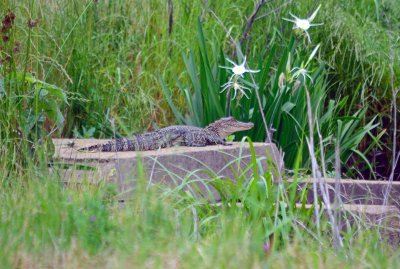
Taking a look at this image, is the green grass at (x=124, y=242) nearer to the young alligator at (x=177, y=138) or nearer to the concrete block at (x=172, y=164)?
the concrete block at (x=172, y=164)

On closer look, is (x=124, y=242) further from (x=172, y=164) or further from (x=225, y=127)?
(x=225, y=127)

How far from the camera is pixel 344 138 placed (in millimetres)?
7668

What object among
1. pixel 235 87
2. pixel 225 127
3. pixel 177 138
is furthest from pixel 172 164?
pixel 235 87

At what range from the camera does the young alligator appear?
19.7ft

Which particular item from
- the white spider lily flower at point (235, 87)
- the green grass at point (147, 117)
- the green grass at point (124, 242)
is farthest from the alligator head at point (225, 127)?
the green grass at point (124, 242)

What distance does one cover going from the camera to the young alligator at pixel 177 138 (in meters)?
6.00

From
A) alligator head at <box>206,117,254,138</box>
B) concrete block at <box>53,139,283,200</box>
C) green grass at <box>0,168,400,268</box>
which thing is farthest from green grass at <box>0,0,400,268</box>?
alligator head at <box>206,117,254,138</box>

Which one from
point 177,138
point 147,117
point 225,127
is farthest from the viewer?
point 147,117

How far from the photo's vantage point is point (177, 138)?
626 cm

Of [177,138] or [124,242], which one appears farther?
[177,138]

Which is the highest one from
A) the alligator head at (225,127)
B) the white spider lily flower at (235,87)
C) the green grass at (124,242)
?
the white spider lily flower at (235,87)

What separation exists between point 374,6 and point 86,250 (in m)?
6.96

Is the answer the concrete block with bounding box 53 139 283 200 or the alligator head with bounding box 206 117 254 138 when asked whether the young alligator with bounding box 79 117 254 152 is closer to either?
the alligator head with bounding box 206 117 254 138

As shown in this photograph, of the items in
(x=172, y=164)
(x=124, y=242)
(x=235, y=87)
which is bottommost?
(x=172, y=164)
